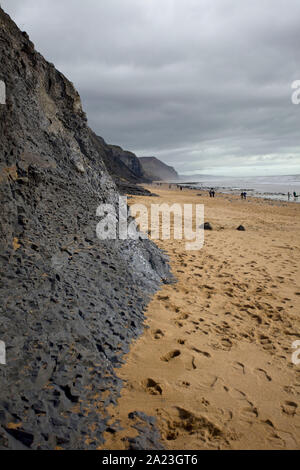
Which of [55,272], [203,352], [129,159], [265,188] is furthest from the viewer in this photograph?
[129,159]

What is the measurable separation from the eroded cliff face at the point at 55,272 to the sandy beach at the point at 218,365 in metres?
0.29

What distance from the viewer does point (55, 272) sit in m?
3.28

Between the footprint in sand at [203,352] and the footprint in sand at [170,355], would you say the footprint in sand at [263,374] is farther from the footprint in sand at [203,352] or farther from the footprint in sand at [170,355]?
the footprint in sand at [170,355]

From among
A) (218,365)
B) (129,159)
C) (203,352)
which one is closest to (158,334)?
(203,352)

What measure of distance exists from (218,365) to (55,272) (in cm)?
230

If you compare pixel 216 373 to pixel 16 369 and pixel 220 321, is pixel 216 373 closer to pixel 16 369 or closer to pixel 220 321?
pixel 220 321

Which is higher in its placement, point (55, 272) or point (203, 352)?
point (55, 272)

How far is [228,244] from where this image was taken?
9.28 meters

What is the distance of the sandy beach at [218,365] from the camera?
2.37 meters

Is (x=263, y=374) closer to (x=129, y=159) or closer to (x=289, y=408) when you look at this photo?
(x=289, y=408)

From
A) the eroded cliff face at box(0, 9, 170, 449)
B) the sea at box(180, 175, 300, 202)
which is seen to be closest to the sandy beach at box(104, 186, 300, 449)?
the eroded cliff face at box(0, 9, 170, 449)

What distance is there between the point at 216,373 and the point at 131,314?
1369mm

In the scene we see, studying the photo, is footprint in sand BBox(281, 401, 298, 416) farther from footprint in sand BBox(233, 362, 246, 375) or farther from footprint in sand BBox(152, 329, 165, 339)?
footprint in sand BBox(152, 329, 165, 339)

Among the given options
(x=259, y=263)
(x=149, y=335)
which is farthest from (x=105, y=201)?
(x=259, y=263)
